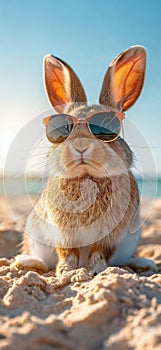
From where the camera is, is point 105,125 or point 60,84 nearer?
point 105,125

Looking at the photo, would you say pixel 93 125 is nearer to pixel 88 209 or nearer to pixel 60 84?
pixel 88 209

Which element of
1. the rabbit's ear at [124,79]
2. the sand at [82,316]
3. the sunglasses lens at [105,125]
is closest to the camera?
the sand at [82,316]

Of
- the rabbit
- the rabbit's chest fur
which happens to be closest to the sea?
the rabbit

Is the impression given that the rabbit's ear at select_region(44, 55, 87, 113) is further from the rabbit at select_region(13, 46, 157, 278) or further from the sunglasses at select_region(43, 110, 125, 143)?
the sunglasses at select_region(43, 110, 125, 143)

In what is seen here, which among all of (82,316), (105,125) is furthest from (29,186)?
(82,316)

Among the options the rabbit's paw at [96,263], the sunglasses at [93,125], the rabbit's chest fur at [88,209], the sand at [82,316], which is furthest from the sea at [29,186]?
the sand at [82,316]

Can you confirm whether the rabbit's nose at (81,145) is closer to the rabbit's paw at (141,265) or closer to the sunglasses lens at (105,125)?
→ the sunglasses lens at (105,125)

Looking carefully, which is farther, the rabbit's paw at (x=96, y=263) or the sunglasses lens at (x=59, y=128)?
the sunglasses lens at (x=59, y=128)
